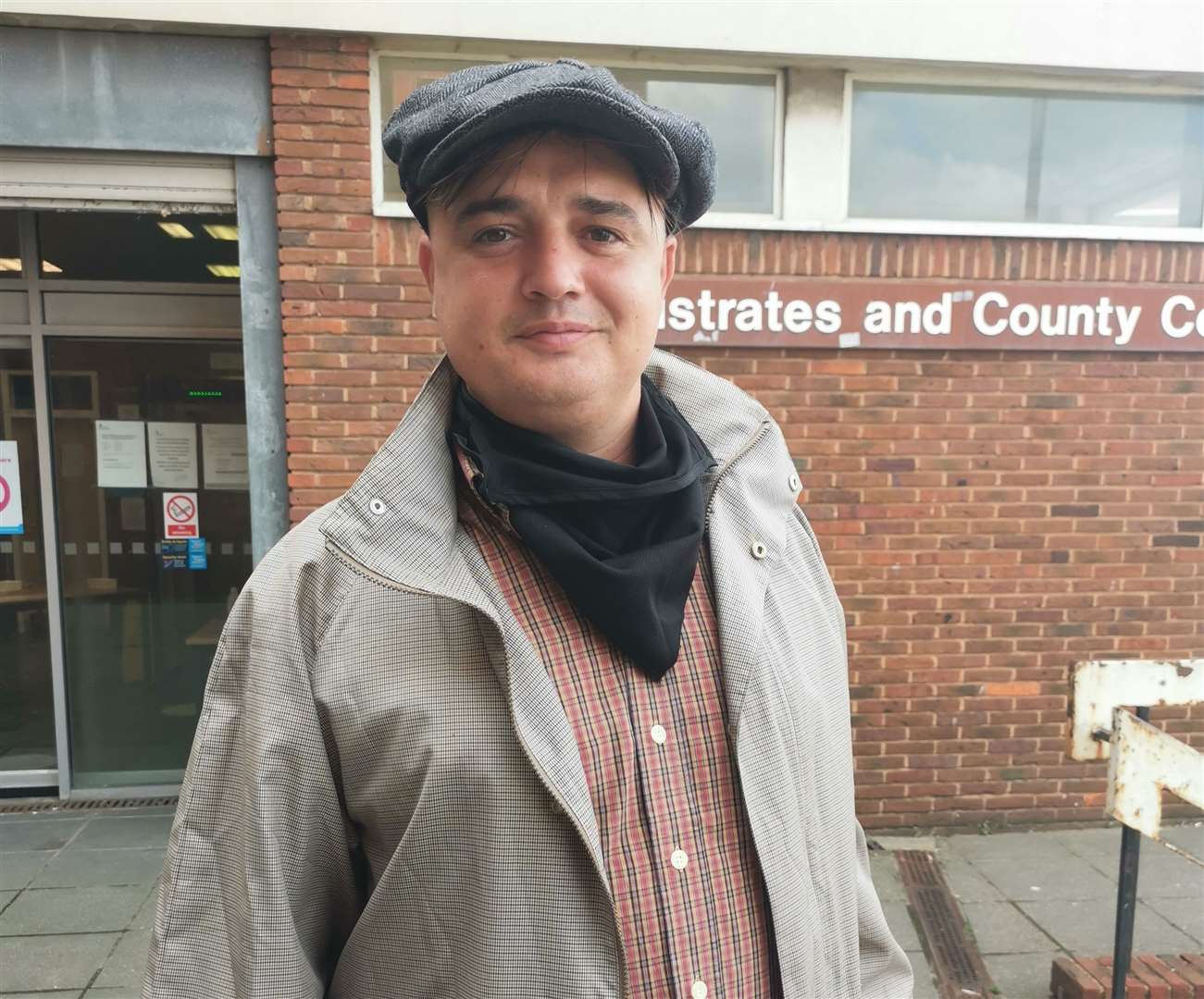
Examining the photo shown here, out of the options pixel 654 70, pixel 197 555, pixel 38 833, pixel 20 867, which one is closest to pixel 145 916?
pixel 20 867

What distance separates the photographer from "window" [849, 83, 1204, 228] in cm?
430

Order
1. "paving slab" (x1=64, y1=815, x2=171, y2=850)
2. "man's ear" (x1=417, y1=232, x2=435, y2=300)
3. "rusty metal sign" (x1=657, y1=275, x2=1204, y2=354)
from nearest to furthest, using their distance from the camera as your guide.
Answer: "man's ear" (x1=417, y1=232, x2=435, y2=300)
"rusty metal sign" (x1=657, y1=275, x2=1204, y2=354)
"paving slab" (x1=64, y1=815, x2=171, y2=850)

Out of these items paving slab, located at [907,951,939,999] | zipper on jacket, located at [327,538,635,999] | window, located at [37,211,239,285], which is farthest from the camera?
window, located at [37,211,239,285]

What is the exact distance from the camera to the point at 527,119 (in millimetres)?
1141

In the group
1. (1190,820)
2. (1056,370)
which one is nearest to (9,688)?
(1056,370)

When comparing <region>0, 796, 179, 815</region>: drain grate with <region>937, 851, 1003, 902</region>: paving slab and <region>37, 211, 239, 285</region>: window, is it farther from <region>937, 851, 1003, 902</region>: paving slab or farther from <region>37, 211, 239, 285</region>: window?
<region>937, 851, 1003, 902</region>: paving slab

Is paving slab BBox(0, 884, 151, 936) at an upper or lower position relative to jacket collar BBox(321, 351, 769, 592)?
lower

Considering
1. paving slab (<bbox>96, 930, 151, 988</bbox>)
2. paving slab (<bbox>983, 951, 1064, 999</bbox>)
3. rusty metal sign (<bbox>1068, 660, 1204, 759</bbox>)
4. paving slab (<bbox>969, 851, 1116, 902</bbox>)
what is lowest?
paving slab (<bbox>96, 930, 151, 988</bbox>)

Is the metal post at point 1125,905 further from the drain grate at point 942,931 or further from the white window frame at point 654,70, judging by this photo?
the white window frame at point 654,70

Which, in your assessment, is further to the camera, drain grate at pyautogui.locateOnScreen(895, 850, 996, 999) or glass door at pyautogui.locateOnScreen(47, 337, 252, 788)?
glass door at pyautogui.locateOnScreen(47, 337, 252, 788)

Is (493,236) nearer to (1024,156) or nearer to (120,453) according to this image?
(1024,156)

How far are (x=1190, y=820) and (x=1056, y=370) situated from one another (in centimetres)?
258

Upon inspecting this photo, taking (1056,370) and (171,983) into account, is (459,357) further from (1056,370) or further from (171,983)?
(1056,370)

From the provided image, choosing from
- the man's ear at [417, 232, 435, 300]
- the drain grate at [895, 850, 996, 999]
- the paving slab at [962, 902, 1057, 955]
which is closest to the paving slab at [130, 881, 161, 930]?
the drain grate at [895, 850, 996, 999]
